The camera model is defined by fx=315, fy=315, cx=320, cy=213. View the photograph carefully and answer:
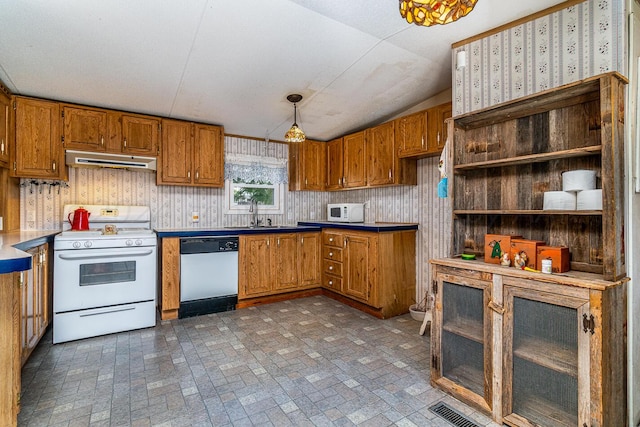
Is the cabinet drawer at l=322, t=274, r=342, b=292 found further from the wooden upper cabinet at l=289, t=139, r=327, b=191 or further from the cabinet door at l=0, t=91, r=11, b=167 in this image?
the cabinet door at l=0, t=91, r=11, b=167

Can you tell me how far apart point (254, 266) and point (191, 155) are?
158 centimetres

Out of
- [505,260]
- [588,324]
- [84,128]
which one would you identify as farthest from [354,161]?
[588,324]

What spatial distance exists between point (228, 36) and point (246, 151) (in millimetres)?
2498

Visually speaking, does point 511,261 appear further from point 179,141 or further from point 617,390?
point 179,141

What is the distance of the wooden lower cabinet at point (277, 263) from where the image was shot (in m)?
3.86

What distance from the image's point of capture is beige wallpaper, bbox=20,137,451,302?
11.2 feet

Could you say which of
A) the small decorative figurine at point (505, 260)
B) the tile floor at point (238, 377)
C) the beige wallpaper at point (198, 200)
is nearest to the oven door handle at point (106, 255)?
the tile floor at point (238, 377)

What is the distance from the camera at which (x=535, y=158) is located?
5.95ft

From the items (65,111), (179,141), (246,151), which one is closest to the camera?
(65,111)

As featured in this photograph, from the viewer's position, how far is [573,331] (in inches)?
59.4

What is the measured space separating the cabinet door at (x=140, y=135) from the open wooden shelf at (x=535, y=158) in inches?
128

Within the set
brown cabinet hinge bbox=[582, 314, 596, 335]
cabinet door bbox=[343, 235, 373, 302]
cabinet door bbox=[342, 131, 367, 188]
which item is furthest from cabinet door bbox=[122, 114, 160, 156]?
brown cabinet hinge bbox=[582, 314, 596, 335]

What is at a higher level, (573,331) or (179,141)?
(179,141)

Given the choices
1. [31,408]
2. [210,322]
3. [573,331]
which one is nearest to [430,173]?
[573,331]
